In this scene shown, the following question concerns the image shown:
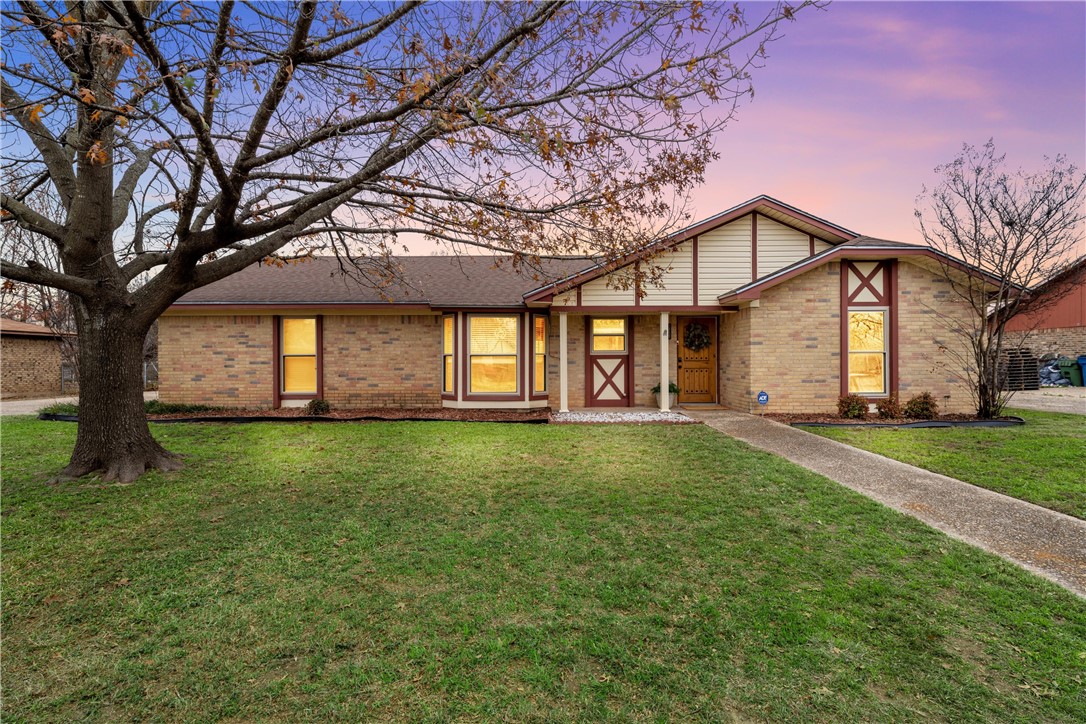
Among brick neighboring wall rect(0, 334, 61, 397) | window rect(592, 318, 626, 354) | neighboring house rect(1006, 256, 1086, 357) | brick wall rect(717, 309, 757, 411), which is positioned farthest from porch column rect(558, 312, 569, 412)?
brick neighboring wall rect(0, 334, 61, 397)

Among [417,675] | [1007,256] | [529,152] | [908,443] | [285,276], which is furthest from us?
[285,276]

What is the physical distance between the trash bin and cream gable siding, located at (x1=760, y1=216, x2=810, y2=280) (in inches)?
688

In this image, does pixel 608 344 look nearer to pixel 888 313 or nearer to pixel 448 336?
pixel 448 336

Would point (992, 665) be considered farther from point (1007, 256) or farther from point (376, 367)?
point (376, 367)

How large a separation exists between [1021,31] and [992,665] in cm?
1361

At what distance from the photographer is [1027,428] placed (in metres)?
9.29

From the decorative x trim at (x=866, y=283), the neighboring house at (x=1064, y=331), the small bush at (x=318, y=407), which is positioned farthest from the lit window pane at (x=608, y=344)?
the neighboring house at (x=1064, y=331)

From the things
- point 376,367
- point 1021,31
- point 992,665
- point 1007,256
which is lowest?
point 992,665

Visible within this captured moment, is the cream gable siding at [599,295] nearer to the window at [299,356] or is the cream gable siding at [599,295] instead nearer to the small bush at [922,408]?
the small bush at [922,408]

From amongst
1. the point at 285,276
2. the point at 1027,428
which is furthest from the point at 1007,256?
the point at 285,276

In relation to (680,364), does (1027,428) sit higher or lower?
lower

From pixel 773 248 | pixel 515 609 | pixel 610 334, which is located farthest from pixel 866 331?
pixel 515 609

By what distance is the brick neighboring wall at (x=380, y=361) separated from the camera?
12828 mm

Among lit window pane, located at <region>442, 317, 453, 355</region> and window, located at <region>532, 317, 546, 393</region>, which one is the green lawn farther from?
lit window pane, located at <region>442, 317, 453, 355</region>
